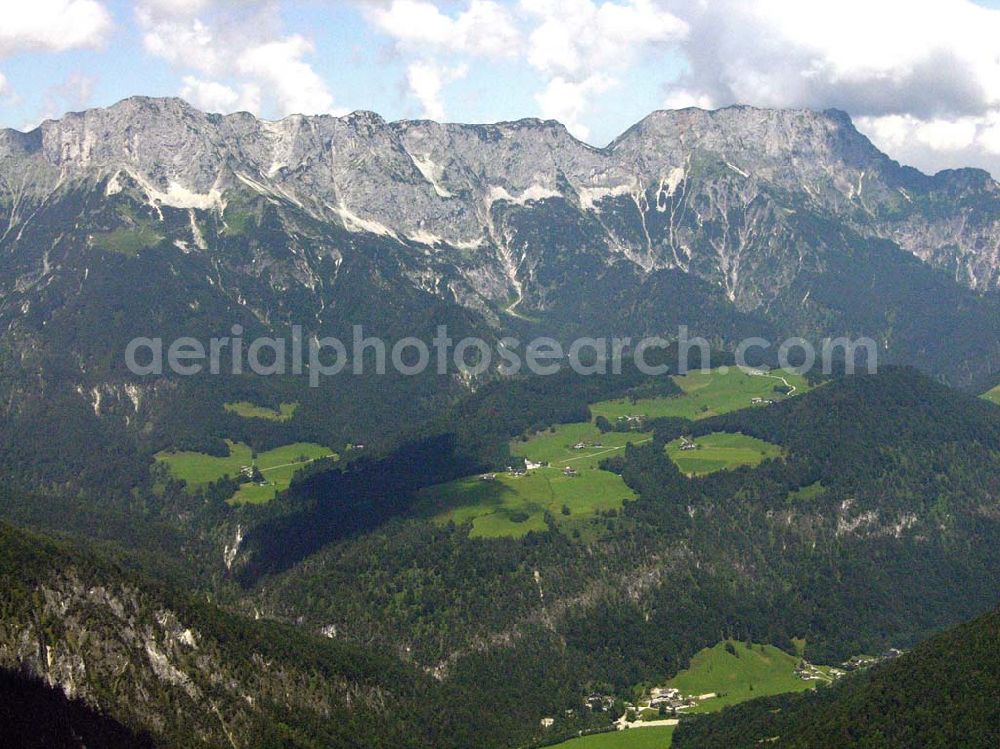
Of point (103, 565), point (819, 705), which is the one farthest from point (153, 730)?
point (819, 705)

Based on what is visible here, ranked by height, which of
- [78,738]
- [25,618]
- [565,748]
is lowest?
[565,748]

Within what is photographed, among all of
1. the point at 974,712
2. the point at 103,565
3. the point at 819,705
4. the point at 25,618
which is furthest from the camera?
the point at 103,565

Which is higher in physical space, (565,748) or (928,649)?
(928,649)

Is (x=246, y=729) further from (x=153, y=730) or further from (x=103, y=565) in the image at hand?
(x=103, y=565)

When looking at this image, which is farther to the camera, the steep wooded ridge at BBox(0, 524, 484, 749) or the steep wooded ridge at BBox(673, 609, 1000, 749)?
the steep wooded ridge at BBox(0, 524, 484, 749)

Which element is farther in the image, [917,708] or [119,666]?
[119,666]

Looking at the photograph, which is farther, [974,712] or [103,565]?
[103,565]

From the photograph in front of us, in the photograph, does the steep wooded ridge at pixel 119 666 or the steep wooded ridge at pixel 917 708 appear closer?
the steep wooded ridge at pixel 917 708

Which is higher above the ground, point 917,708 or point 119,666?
point 119,666
